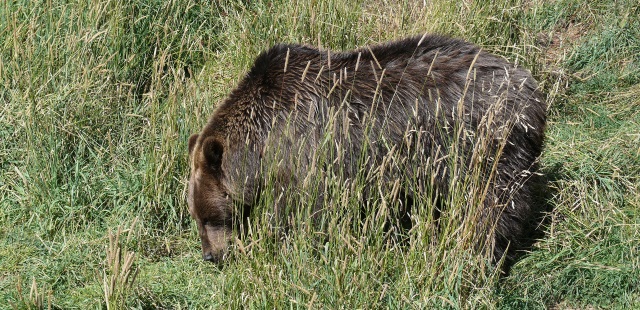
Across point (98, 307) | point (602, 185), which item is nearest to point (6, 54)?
point (98, 307)

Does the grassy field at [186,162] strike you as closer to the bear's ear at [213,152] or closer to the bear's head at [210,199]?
the bear's head at [210,199]

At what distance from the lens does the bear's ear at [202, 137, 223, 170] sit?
233 inches

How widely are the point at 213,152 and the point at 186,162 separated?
0.74 m

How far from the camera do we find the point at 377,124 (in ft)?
19.1

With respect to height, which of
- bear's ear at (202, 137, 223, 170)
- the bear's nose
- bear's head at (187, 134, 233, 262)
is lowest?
the bear's nose

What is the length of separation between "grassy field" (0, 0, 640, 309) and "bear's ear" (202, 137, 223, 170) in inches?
23.5

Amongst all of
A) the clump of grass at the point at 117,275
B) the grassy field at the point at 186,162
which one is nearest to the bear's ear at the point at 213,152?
the grassy field at the point at 186,162

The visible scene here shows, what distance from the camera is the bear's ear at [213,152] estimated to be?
233 inches

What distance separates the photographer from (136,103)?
761 cm

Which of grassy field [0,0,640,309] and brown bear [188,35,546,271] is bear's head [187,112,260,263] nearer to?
brown bear [188,35,546,271]

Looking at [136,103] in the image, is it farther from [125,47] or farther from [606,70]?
[606,70]

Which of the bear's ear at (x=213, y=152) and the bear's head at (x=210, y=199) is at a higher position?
the bear's ear at (x=213, y=152)

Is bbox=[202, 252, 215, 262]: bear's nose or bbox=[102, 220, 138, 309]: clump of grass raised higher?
bbox=[102, 220, 138, 309]: clump of grass

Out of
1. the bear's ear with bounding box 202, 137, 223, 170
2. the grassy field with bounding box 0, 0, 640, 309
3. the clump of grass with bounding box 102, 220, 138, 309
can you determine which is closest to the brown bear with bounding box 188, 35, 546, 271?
the bear's ear with bounding box 202, 137, 223, 170
